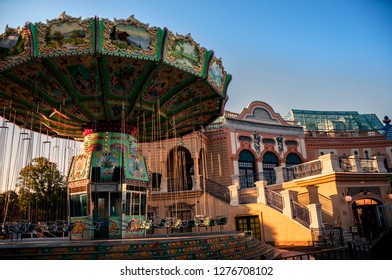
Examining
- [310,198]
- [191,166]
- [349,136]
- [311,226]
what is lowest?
[311,226]

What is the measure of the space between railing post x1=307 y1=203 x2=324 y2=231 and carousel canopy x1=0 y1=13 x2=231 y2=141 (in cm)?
623

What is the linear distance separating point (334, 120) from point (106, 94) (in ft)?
94.0

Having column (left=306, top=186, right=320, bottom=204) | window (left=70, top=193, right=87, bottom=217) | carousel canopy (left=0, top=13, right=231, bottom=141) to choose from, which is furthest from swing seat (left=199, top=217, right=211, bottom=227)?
column (left=306, top=186, right=320, bottom=204)

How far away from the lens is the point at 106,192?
486 inches

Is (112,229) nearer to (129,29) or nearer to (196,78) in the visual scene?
(196,78)

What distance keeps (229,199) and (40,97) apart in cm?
1217

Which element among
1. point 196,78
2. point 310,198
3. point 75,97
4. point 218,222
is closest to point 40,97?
point 75,97

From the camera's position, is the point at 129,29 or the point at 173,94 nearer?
the point at 129,29

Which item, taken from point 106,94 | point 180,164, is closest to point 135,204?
point 106,94

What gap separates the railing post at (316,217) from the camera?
1462 cm

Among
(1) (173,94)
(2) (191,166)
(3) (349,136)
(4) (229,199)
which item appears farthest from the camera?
(3) (349,136)

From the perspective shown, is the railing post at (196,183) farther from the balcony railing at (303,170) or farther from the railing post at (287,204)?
the railing post at (287,204)

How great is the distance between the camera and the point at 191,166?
24922 millimetres

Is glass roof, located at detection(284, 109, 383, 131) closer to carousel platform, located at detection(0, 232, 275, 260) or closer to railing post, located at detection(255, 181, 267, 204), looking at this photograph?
railing post, located at detection(255, 181, 267, 204)
